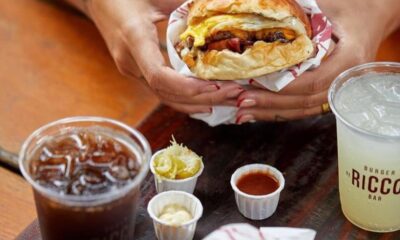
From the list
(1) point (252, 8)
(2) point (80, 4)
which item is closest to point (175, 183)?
(1) point (252, 8)

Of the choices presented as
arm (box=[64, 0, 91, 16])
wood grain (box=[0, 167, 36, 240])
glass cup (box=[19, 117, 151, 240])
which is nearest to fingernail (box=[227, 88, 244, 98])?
glass cup (box=[19, 117, 151, 240])

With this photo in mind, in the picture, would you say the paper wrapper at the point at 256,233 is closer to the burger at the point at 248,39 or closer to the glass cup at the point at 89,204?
the glass cup at the point at 89,204

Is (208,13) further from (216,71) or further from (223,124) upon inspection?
(223,124)

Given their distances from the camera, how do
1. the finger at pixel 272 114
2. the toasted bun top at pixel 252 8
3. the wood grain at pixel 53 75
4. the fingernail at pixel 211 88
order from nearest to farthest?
the toasted bun top at pixel 252 8, the fingernail at pixel 211 88, the finger at pixel 272 114, the wood grain at pixel 53 75

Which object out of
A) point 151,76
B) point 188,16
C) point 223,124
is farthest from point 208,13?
point 223,124

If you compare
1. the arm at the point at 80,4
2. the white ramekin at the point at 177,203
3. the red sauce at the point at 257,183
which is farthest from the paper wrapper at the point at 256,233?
the arm at the point at 80,4

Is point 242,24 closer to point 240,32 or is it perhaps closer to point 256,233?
point 240,32
